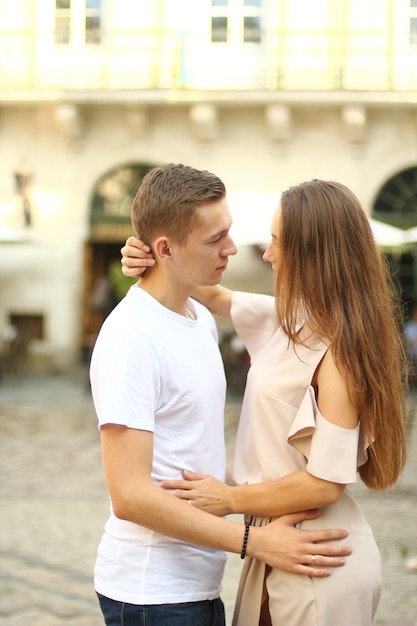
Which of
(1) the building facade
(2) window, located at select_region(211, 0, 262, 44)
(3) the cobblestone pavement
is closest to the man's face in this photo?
(3) the cobblestone pavement

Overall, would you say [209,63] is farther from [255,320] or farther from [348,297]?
[348,297]

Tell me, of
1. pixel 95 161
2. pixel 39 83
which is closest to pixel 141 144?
pixel 95 161

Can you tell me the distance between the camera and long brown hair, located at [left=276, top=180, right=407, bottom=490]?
215 cm

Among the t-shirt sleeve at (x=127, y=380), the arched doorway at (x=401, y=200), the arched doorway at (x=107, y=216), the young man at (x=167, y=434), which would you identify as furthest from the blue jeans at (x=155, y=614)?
the arched doorway at (x=401, y=200)

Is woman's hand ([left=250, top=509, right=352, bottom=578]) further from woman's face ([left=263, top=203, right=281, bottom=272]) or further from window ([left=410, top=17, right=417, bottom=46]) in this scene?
window ([left=410, top=17, right=417, bottom=46])

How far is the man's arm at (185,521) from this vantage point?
6.75ft

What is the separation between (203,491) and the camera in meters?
2.20

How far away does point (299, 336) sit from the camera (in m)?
2.29

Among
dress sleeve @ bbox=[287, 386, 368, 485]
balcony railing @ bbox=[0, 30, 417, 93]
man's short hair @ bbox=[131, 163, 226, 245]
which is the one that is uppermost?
balcony railing @ bbox=[0, 30, 417, 93]

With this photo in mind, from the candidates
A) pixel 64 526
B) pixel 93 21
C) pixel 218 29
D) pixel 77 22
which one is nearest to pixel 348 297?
pixel 64 526

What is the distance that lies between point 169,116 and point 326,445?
17.1 meters

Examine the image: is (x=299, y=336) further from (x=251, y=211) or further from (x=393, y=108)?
(x=393, y=108)

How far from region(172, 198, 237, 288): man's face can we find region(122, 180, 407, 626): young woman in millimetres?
126

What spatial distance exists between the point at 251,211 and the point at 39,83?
7.31m
